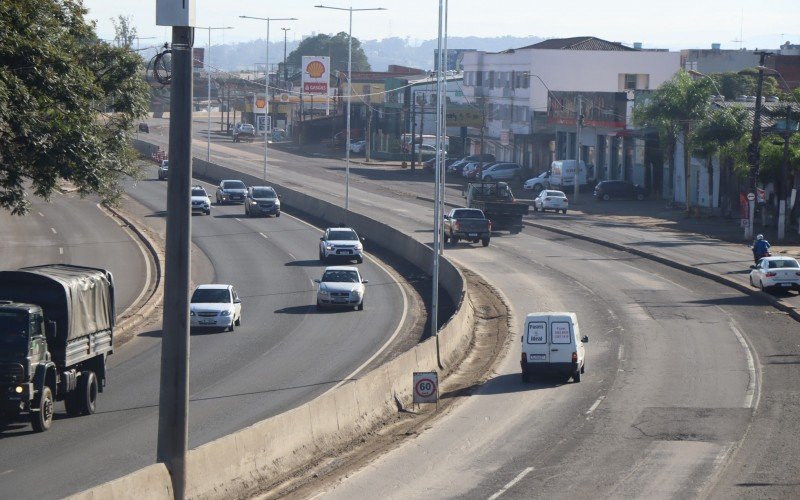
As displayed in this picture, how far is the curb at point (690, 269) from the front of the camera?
4088 centimetres

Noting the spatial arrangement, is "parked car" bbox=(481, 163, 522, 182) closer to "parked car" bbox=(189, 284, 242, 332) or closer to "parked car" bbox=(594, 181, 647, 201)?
"parked car" bbox=(594, 181, 647, 201)

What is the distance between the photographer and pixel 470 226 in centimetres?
5912

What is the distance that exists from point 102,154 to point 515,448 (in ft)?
44.2

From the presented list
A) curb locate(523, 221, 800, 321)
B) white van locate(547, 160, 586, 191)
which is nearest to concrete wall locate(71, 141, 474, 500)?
curb locate(523, 221, 800, 321)

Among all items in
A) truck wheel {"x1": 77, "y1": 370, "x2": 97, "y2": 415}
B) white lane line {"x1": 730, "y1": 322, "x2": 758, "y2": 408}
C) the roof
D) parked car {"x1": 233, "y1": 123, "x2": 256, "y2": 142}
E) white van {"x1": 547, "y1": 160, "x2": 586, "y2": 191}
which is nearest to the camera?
truck wheel {"x1": 77, "y1": 370, "x2": 97, "y2": 415}

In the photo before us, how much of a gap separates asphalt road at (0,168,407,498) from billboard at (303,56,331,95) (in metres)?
72.4

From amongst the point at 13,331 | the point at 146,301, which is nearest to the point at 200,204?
the point at 146,301

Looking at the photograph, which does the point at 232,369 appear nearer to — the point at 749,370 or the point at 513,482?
the point at 513,482

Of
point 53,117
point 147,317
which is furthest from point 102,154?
point 147,317

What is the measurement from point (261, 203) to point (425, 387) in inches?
1801

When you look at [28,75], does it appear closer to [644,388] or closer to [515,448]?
[515,448]

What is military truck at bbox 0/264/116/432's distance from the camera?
65.6 feet

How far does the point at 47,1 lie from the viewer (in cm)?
2688

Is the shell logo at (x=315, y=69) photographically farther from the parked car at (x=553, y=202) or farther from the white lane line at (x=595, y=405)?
the white lane line at (x=595, y=405)
